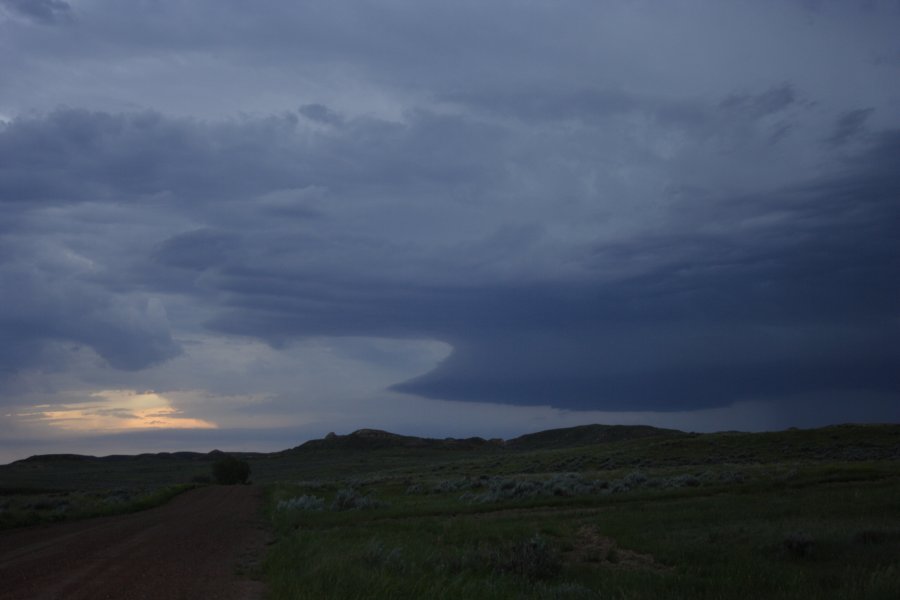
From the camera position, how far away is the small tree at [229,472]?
216 ft

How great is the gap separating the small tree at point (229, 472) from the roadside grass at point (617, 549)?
42.2 meters

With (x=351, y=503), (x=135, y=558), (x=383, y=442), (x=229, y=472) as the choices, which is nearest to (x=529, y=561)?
(x=135, y=558)

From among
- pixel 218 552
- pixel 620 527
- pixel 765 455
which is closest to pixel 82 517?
pixel 218 552

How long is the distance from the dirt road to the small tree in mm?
39551

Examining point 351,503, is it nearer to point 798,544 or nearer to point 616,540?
point 616,540

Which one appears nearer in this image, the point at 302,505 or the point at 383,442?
the point at 302,505

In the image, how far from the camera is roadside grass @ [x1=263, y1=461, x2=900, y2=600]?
1096 cm

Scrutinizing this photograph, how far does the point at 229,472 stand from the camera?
217ft

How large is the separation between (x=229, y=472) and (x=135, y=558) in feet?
175

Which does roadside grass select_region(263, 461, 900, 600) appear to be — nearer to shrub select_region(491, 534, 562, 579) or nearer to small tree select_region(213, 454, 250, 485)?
shrub select_region(491, 534, 562, 579)

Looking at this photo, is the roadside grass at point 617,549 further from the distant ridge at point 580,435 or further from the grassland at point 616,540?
the distant ridge at point 580,435

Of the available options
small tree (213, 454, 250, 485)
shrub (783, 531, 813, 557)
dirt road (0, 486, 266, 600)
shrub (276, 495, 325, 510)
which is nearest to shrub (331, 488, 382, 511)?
shrub (276, 495, 325, 510)

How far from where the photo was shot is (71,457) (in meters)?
140

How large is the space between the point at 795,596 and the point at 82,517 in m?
27.3
